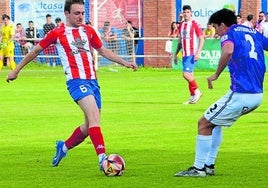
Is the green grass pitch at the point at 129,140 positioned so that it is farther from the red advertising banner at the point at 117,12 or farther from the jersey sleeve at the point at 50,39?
the red advertising banner at the point at 117,12

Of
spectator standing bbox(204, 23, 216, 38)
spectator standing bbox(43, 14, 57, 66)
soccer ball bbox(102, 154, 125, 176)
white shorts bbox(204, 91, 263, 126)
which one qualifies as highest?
white shorts bbox(204, 91, 263, 126)

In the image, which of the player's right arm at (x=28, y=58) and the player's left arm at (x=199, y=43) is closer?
the player's right arm at (x=28, y=58)

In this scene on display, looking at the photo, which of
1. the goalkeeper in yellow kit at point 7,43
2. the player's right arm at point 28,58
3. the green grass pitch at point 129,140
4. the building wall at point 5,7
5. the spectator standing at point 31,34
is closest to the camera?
the green grass pitch at point 129,140

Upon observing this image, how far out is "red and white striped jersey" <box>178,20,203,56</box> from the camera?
2780 cm

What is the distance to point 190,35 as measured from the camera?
28141mm

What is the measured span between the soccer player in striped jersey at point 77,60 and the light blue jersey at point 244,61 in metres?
1.64

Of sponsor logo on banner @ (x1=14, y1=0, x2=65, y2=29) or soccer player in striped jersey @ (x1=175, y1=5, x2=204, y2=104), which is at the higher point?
soccer player in striped jersey @ (x1=175, y1=5, x2=204, y2=104)

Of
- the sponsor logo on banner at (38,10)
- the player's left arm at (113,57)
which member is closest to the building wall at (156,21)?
the sponsor logo on banner at (38,10)

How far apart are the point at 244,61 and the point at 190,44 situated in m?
15.2

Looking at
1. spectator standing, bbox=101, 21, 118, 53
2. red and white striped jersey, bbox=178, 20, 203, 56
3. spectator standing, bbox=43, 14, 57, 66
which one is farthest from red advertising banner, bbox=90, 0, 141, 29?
red and white striped jersey, bbox=178, 20, 203, 56

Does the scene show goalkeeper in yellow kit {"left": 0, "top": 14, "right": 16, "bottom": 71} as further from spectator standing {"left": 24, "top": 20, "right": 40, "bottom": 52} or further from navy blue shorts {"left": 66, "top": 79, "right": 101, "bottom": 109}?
navy blue shorts {"left": 66, "top": 79, "right": 101, "bottom": 109}

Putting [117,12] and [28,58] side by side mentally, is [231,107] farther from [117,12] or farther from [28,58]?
[117,12]

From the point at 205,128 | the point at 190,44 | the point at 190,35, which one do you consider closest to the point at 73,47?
the point at 205,128

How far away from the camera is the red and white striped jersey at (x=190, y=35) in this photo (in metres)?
27.8
